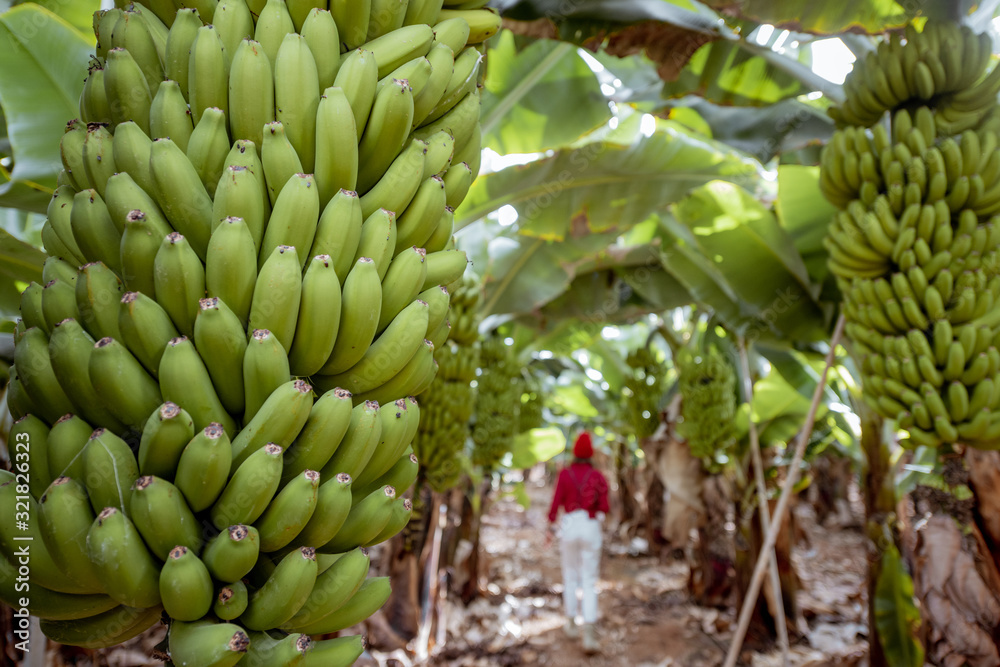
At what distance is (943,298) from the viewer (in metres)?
2.04

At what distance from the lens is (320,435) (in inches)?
29.1

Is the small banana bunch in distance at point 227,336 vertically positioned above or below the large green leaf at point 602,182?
below

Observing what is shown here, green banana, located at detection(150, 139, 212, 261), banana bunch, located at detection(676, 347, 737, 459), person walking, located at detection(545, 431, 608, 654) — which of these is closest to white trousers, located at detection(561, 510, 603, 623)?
person walking, located at detection(545, 431, 608, 654)

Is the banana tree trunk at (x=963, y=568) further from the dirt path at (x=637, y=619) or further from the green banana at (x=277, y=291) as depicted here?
the green banana at (x=277, y=291)

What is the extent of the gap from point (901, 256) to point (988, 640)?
143 cm

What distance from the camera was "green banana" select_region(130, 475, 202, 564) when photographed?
633mm

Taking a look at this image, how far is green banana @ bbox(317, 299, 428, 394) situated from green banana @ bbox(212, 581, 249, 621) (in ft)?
0.97

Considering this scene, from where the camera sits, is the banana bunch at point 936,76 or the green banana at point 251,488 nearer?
the green banana at point 251,488

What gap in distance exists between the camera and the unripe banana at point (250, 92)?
0.79 meters

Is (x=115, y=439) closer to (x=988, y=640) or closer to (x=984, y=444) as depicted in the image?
(x=984, y=444)

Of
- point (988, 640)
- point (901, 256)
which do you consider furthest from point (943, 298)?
point (988, 640)

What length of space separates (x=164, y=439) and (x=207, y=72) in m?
0.51

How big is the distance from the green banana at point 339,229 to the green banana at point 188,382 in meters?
0.21

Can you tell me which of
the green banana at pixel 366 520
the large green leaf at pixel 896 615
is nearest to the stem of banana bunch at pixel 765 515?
the large green leaf at pixel 896 615
